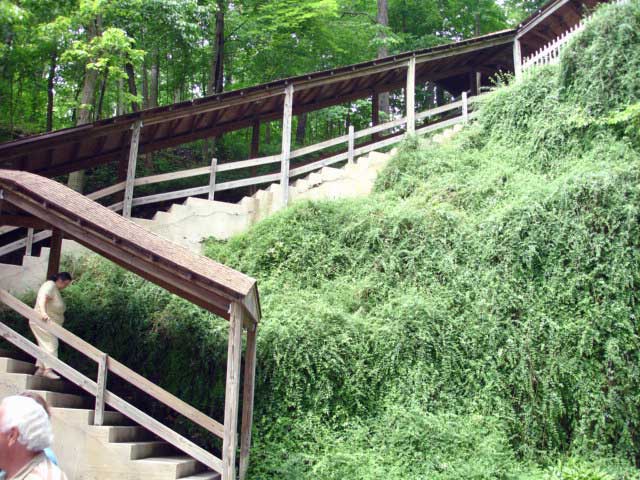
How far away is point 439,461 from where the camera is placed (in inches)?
276

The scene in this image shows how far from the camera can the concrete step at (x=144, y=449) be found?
21.1 feet

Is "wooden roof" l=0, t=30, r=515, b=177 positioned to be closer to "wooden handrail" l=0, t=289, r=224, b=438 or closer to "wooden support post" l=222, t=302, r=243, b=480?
"wooden handrail" l=0, t=289, r=224, b=438

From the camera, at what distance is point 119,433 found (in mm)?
6750

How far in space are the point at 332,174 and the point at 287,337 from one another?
6.57 meters

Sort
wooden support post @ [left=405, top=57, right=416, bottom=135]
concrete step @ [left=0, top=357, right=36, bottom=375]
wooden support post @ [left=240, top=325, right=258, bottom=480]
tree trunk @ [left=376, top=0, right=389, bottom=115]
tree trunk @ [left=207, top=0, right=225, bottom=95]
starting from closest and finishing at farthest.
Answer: concrete step @ [left=0, top=357, right=36, bottom=375] → wooden support post @ [left=240, top=325, right=258, bottom=480] → wooden support post @ [left=405, top=57, right=416, bottom=135] → tree trunk @ [left=207, top=0, right=225, bottom=95] → tree trunk @ [left=376, top=0, right=389, bottom=115]

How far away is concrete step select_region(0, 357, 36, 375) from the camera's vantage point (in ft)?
22.4

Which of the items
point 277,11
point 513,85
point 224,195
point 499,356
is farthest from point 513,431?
point 277,11

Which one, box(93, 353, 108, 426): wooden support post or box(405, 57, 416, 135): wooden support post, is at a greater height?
box(405, 57, 416, 135): wooden support post

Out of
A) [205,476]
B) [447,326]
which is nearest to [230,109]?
[447,326]

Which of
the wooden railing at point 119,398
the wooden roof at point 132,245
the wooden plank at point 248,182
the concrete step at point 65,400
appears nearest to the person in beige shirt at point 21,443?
the wooden roof at point 132,245

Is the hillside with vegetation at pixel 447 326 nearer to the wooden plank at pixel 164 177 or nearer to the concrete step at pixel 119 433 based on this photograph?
the concrete step at pixel 119 433

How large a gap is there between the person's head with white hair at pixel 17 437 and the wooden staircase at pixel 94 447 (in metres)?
3.90

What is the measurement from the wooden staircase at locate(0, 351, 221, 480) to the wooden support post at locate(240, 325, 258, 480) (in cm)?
50

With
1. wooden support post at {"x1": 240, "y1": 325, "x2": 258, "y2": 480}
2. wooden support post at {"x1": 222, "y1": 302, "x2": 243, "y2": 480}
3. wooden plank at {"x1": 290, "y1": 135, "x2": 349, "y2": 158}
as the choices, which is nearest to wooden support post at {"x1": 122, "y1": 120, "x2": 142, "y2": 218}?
wooden plank at {"x1": 290, "y1": 135, "x2": 349, "y2": 158}
